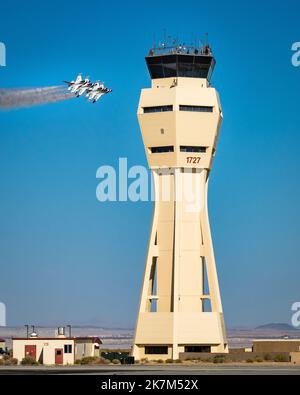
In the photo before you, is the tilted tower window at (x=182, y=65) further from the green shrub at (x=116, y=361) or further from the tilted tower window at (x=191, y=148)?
the green shrub at (x=116, y=361)

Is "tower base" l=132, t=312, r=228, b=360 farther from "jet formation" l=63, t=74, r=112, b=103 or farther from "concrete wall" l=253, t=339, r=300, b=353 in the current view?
"jet formation" l=63, t=74, r=112, b=103

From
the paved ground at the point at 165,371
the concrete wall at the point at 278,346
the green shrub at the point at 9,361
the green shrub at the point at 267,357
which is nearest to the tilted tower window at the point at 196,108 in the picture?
the green shrub at the point at 267,357

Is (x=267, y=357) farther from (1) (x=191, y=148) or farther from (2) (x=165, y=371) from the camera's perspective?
(2) (x=165, y=371)

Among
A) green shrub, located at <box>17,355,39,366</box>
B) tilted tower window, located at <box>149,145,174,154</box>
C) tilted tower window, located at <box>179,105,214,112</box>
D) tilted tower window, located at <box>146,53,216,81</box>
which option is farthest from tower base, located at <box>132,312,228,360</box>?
tilted tower window, located at <box>146,53,216,81</box>

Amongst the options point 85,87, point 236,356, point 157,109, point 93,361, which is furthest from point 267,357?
point 85,87

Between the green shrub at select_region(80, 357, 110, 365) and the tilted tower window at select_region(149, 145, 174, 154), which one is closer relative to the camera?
the green shrub at select_region(80, 357, 110, 365)

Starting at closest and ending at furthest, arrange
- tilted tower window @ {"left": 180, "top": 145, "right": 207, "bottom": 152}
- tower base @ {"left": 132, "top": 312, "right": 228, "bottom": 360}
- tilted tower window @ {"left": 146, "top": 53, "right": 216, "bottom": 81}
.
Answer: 1. tower base @ {"left": 132, "top": 312, "right": 228, "bottom": 360}
2. tilted tower window @ {"left": 180, "top": 145, "right": 207, "bottom": 152}
3. tilted tower window @ {"left": 146, "top": 53, "right": 216, "bottom": 81}
